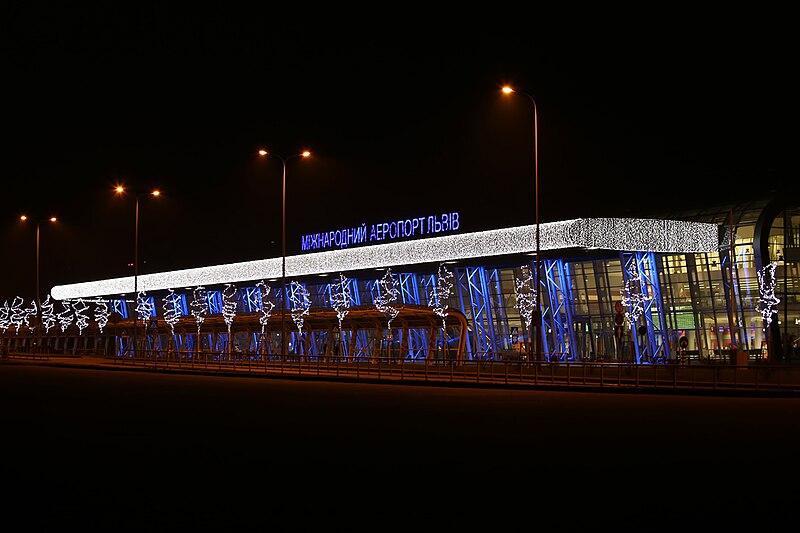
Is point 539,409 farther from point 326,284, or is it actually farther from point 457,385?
point 326,284

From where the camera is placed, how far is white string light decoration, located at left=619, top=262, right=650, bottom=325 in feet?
196

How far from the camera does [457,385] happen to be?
43.1 metres

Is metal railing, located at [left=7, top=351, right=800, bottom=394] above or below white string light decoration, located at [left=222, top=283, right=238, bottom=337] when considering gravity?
below

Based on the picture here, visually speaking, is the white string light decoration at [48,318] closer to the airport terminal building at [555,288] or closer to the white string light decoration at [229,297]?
the white string light decoration at [229,297]

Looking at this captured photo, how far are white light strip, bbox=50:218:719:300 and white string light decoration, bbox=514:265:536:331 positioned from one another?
11.2 feet

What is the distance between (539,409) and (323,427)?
7877mm

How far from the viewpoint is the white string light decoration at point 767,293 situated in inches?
2164

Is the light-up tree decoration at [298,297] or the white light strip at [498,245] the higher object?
the white light strip at [498,245]

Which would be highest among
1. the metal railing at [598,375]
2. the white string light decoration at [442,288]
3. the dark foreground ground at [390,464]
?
the white string light decoration at [442,288]

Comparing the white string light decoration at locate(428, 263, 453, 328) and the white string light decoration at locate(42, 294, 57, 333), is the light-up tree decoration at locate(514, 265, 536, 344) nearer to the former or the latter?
the white string light decoration at locate(428, 263, 453, 328)

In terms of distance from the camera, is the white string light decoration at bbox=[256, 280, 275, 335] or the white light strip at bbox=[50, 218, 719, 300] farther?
the white string light decoration at bbox=[256, 280, 275, 335]

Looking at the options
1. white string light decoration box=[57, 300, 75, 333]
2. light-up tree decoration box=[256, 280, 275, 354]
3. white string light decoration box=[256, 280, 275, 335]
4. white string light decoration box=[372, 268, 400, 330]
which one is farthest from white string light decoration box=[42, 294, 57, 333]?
white string light decoration box=[372, 268, 400, 330]

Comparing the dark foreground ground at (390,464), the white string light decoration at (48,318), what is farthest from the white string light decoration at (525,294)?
the white string light decoration at (48,318)

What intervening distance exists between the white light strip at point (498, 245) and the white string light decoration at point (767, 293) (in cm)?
315
